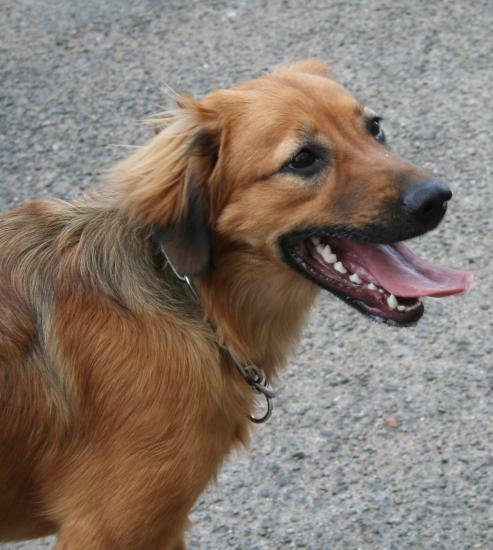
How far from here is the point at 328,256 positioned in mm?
3045

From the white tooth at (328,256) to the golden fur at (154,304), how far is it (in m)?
0.12

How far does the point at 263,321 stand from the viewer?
323 centimetres

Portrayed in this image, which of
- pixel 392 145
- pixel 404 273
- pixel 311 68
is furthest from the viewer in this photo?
pixel 392 145

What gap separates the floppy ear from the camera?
296cm

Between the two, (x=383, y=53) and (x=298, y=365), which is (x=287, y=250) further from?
(x=383, y=53)

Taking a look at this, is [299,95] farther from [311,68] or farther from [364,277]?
[364,277]

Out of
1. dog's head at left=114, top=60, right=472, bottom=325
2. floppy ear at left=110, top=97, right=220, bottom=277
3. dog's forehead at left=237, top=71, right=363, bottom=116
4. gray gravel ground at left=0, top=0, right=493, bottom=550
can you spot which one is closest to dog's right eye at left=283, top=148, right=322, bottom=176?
dog's head at left=114, top=60, right=472, bottom=325

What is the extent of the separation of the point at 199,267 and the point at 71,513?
2.68ft

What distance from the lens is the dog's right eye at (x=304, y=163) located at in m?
2.99

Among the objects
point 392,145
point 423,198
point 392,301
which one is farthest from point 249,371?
point 392,145

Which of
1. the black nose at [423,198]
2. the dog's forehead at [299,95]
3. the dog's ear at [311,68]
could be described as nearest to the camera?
the black nose at [423,198]

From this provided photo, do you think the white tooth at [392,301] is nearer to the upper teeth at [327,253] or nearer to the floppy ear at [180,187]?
the upper teeth at [327,253]

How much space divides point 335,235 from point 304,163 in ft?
0.75

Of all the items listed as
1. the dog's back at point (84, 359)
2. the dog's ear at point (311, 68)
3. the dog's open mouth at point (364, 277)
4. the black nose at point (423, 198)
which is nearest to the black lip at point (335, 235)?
the dog's open mouth at point (364, 277)
